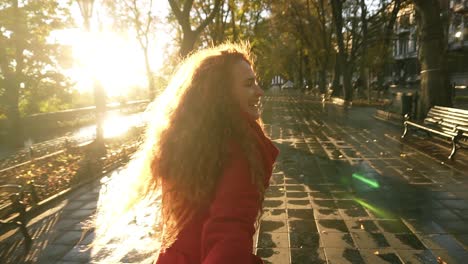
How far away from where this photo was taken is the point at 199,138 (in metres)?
1.51

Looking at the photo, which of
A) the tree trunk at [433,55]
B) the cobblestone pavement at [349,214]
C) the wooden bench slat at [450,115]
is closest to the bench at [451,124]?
the wooden bench slat at [450,115]

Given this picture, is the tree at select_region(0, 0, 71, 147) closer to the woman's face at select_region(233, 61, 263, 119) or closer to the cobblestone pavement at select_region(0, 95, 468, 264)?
the cobblestone pavement at select_region(0, 95, 468, 264)

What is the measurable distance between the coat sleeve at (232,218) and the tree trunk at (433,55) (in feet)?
39.7

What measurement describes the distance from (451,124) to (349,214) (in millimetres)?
5330

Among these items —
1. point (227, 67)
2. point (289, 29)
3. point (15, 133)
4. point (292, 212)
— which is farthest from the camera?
point (289, 29)

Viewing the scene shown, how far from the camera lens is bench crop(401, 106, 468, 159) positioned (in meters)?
8.31

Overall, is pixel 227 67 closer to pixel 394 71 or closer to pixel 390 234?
pixel 390 234

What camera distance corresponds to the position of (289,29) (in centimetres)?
3866

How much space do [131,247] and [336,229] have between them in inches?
98.8

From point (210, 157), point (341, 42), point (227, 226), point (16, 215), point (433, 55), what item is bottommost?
point (16, 215)

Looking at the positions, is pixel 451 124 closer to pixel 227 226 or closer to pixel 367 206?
pixel 367 206

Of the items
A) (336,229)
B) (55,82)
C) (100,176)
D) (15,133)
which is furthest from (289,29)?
(336,229)

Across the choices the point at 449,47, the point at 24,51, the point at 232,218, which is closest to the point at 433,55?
the point at 232,218

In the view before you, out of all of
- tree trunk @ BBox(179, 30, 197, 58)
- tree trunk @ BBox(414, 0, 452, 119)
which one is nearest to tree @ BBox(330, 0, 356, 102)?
tree trunk @ BBox(414, 0, 452, 119)
